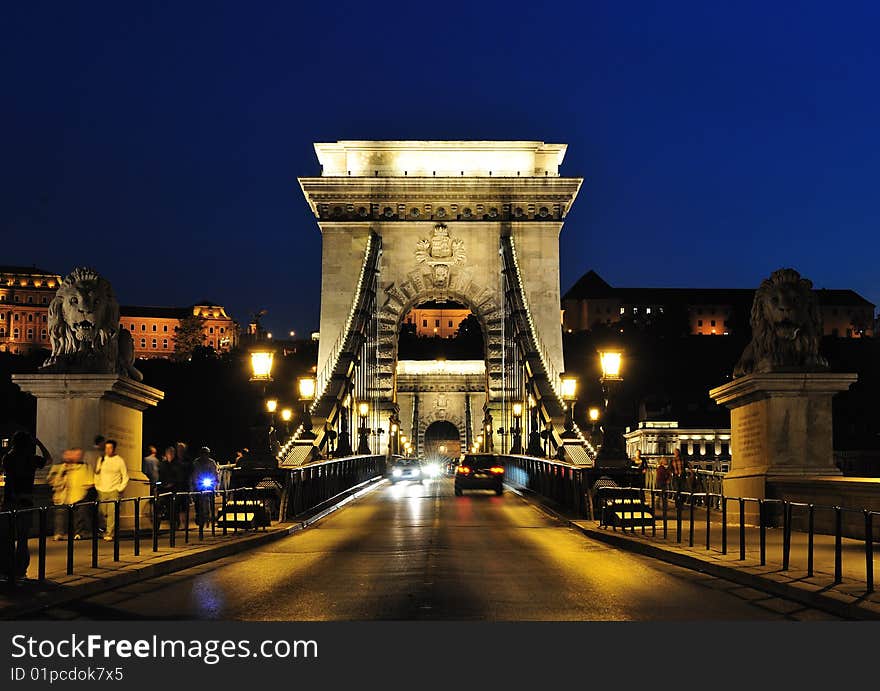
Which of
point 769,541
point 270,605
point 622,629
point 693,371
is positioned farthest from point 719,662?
point 693,371

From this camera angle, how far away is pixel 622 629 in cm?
1003

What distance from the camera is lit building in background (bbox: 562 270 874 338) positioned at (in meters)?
183

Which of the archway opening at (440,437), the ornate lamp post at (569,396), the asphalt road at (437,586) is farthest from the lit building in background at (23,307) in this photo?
the asphalt road at (437,586)

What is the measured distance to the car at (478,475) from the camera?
127 feet

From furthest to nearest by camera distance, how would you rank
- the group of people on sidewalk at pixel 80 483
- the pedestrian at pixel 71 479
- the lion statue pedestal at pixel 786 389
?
the lion statue pedestal at pixel 786 389
the pedestrian at pixel 71 479
the group of people on sidewalk at pixel 80 483

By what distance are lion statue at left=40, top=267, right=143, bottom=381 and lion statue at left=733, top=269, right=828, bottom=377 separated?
10891mm

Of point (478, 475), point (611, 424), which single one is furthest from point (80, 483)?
point (478, 475)

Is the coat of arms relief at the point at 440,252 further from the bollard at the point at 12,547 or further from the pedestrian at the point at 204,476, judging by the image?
the bollard at the point at 12,547

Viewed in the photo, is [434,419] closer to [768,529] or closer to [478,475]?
[478,475]

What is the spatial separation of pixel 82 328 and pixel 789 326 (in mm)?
11643

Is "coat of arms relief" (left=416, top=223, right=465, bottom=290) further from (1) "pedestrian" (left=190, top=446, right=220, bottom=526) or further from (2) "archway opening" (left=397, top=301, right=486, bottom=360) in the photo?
(1) "pedestrian" (left=190, top=446, right=220, bottom=526)

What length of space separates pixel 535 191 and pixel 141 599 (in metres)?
57.8

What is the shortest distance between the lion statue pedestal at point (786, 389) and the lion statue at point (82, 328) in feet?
34.8

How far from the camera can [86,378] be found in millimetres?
19000
